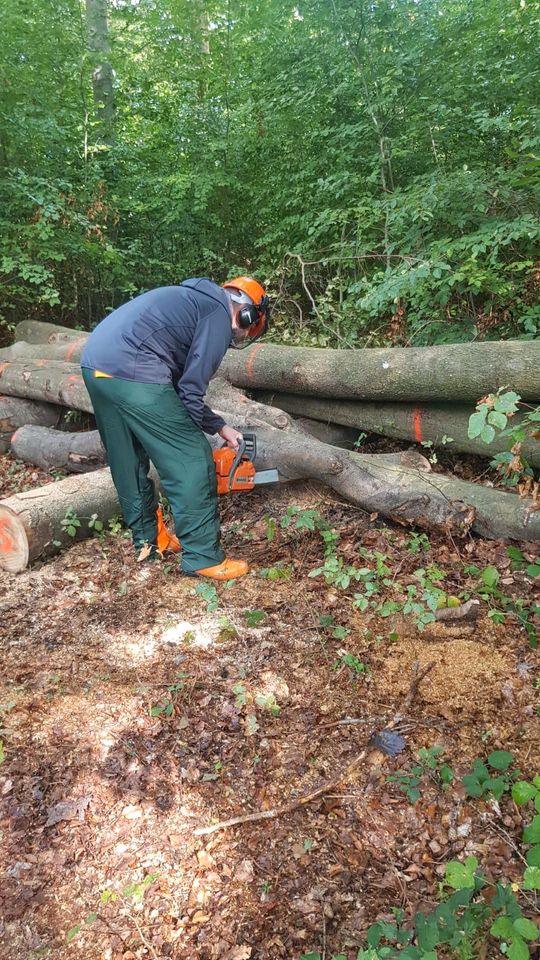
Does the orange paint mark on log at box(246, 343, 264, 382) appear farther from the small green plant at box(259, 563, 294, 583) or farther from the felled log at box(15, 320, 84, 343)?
the felled log at box(15, 320, 84, 343)

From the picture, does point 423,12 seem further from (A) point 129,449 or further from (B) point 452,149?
(A) point 129,449

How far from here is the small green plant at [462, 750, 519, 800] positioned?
6.58ft

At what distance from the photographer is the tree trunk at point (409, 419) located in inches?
165

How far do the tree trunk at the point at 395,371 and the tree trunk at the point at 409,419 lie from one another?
0.48ft

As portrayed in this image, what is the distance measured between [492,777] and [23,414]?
5.91 meters

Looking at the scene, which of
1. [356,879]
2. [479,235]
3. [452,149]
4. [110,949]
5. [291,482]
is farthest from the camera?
[452,149]

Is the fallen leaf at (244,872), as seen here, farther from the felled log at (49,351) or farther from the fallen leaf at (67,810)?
the felled log at (49,351)

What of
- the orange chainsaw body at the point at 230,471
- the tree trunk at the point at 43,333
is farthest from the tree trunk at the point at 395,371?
the tree trunk at the point at 43,333

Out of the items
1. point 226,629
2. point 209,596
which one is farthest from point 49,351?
point 226,629

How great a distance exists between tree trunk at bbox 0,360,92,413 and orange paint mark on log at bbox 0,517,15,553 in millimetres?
2015

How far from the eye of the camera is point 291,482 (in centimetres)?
452

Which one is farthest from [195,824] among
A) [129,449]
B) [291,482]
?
[291,482]

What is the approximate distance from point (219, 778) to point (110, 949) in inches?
26.1

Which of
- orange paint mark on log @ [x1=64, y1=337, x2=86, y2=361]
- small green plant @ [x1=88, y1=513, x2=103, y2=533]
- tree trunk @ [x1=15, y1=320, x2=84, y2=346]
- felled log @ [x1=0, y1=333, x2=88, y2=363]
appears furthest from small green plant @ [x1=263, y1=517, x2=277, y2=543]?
tree trunk @ [x1=15, y1=320, x2=84, y2=346]
